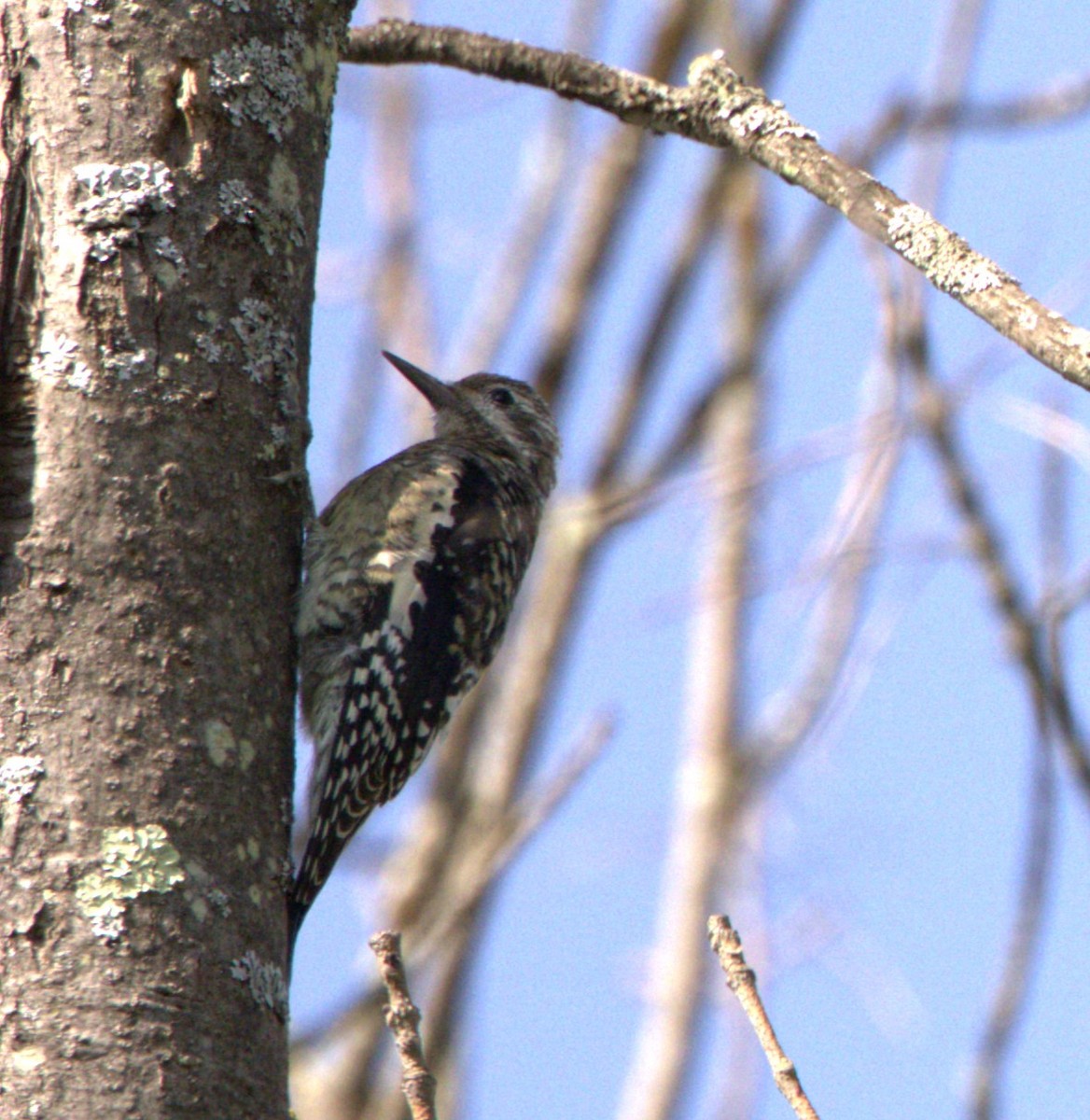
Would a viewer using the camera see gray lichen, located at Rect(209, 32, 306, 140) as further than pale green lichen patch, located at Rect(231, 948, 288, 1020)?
Yes

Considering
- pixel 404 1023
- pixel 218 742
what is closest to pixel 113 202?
pixel 218 742

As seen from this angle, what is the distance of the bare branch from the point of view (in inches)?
77.6

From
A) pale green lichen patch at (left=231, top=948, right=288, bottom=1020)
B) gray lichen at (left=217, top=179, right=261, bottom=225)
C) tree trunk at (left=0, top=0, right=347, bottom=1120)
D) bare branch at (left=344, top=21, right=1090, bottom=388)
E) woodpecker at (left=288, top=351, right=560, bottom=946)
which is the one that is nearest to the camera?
bare branch at (left=344, top=21, right=1090, bottom=388)

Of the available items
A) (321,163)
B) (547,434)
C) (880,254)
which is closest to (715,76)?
(321,163)

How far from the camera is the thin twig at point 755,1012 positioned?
65.3 inches

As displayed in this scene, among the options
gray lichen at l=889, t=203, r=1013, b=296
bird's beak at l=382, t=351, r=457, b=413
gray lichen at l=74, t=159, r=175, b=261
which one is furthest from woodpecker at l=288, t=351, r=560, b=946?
gray lichen at l=889, t=203, r=1013, b=296

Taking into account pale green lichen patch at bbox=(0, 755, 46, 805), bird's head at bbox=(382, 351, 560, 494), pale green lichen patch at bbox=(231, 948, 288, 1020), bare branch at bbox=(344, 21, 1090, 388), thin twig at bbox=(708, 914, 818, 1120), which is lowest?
thin twig at bbox=(708, 914, 818, 1120)

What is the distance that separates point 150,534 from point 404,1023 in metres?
0.93

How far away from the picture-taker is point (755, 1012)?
1722 mm

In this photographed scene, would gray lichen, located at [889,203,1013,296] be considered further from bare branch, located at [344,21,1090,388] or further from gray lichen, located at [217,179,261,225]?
gray lichen, located at [217,179,261,225]

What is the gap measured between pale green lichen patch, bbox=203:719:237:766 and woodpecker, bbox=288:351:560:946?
67 centimetres

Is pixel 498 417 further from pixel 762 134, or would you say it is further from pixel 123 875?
pixel 123 875

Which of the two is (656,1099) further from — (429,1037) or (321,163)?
(321,163)

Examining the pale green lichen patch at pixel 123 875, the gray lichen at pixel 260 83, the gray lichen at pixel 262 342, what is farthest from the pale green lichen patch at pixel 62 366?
the pale green lichen patch at pixel 123 875
